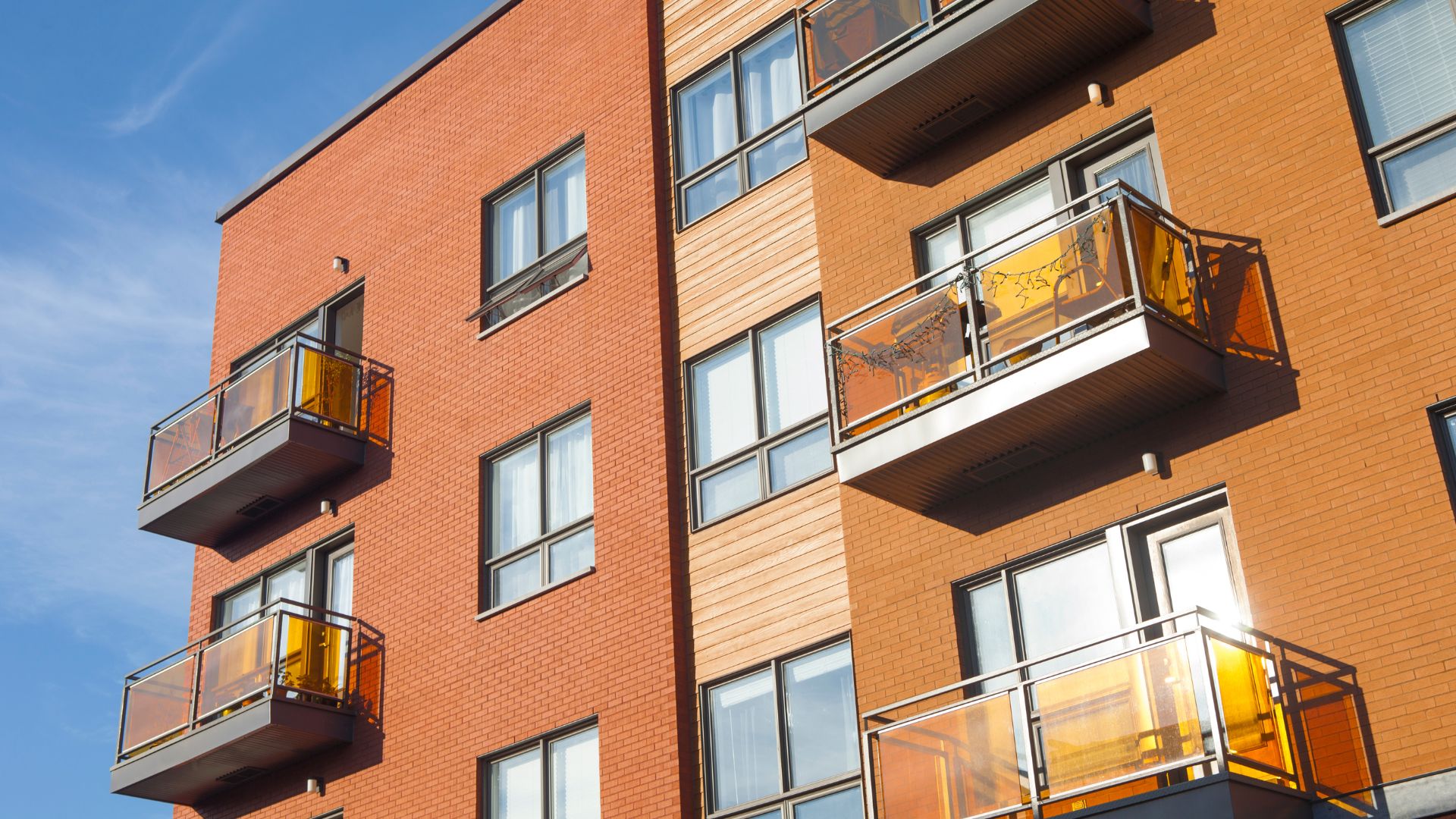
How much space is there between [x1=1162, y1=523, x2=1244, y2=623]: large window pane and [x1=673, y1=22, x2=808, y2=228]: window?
21.1ft

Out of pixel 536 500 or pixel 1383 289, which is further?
pixel 536 500

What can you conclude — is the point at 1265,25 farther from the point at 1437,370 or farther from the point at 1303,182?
the point at 1437,370

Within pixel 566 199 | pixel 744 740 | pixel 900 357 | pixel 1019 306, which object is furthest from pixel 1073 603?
pixel 566 199

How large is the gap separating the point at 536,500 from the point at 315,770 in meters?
4.37

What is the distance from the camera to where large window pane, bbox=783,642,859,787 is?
1455cm

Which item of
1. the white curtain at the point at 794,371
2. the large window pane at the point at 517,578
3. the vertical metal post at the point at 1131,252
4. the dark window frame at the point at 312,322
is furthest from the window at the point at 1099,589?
the dark window frame at the point at 312,322

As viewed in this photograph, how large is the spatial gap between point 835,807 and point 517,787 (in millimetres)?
4238

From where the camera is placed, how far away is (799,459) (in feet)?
52.3

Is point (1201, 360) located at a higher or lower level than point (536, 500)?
lower

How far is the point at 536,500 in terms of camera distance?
18328mm

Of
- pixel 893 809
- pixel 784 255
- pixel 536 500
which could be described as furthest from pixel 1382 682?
pixel 536 500

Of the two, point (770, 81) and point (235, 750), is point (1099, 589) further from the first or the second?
point (235, 750)

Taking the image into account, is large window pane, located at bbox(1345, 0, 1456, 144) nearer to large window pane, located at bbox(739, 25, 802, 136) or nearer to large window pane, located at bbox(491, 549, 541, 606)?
large window pane, located at bbox(739, 25, 802, 136)

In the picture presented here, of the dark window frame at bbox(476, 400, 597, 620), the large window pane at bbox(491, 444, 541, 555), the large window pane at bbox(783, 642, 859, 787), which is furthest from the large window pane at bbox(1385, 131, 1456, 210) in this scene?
the large window pane at bbox(491, 444, 541, 555)
